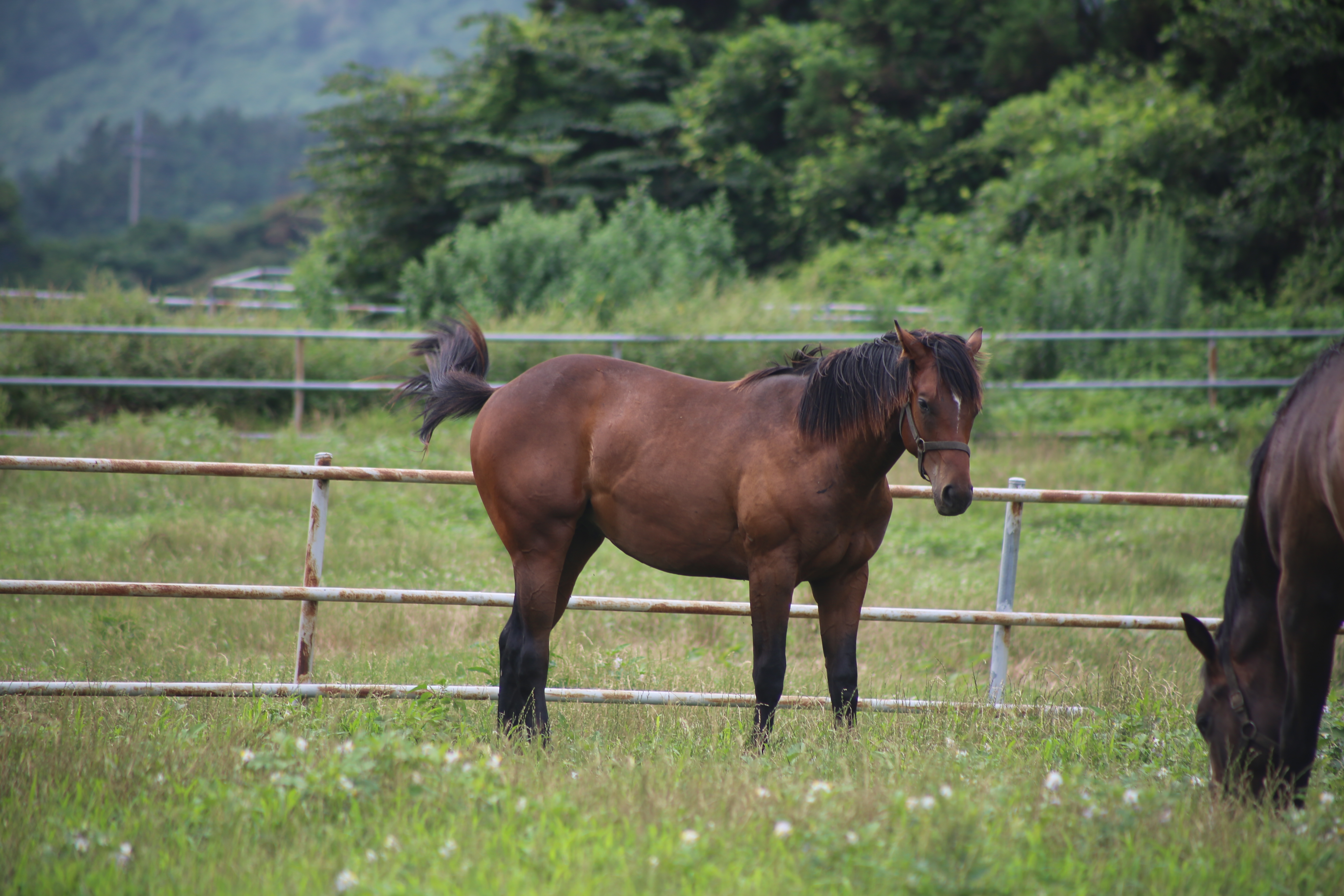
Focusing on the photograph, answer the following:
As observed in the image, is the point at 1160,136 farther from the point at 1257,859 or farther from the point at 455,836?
the point at 455,836

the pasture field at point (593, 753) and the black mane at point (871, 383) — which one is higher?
the black mane at point (871, 383)

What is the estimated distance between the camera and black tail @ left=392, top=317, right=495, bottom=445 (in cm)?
441

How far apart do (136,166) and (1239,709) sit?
64179 millimetres

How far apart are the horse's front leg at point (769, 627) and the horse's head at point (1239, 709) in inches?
55.7

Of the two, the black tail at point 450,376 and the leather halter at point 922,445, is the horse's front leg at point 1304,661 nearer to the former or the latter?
the leather halter at point 922,445

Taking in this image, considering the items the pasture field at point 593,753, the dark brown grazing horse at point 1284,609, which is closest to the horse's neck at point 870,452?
the pasture field at point 593,753

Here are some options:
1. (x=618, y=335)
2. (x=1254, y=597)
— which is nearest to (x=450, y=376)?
(x=1254, y=597)

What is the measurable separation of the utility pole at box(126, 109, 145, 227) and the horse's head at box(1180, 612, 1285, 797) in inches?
2325

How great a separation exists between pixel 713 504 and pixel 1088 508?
6251 mm

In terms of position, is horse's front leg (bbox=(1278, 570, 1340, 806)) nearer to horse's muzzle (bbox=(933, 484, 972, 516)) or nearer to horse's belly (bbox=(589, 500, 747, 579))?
horse's muzzle (bbox=(933, 484, 972, 516))

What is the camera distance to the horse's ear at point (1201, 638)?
10.6ft

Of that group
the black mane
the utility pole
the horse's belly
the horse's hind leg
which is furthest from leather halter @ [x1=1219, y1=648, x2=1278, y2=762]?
the utility pole

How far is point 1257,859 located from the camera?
2.65m

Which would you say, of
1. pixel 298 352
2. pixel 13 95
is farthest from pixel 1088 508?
pixel 13 95
